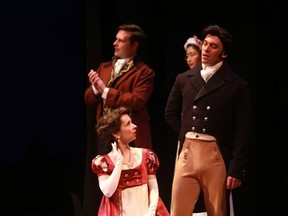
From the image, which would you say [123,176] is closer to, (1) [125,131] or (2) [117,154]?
(2) [117,154]

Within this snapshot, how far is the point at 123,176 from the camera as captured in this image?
4520 millimetres

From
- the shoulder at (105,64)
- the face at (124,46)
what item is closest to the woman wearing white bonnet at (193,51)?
the face at (124,46)

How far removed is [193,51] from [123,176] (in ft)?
4.25


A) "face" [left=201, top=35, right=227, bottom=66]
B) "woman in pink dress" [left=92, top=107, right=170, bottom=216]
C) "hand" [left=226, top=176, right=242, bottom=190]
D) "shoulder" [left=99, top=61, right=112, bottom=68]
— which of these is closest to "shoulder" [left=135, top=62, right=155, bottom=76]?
"shoulder" [left=99, top=61, right=112, bottom=68]

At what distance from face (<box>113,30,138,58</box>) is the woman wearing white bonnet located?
0.38 m

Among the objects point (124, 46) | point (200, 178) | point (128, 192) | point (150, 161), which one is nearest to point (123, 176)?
point (128, 192)

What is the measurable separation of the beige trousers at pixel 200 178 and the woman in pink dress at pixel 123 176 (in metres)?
0.20

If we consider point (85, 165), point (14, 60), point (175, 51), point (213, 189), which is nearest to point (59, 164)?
point (85, 165)

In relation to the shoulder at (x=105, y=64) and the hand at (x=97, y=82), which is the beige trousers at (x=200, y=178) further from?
the shoulder at (x=105, y=64)

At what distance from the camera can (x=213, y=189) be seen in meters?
4.66

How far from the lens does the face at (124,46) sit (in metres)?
5.44

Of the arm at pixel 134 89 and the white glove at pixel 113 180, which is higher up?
the arm at pixel 134 89

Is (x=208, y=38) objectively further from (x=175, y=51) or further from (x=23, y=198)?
(x=23, y=198)

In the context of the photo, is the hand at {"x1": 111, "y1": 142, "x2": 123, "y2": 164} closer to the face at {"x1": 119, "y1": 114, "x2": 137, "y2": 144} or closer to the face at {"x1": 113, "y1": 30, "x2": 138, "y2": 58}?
the face at {"x1": 119, "y1": 114, "x2": 137, "y2": 144}
